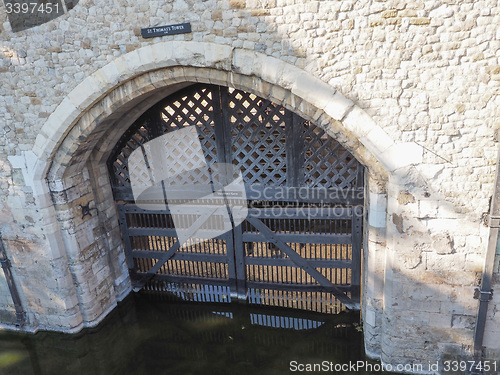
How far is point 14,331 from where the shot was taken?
16.5ft

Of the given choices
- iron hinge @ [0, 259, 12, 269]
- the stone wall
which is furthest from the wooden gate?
Result: iron hinge @ [0, 259, 12, 269]

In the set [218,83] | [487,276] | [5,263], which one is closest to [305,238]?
[487,276]

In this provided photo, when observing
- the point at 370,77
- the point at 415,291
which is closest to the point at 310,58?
the point at 370,77

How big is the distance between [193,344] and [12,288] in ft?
8.07

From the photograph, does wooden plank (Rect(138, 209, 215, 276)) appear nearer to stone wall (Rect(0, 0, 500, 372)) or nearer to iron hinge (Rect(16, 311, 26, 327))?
stone wall (Rect(0, 0, 500, 372))

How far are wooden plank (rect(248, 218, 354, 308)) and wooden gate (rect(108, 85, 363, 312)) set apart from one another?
13 millimetres

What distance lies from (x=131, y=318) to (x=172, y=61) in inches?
139

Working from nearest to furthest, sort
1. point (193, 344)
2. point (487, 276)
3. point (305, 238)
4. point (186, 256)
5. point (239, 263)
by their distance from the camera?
point (487, 276), point (193, 344), point (305, 238), point (239, 263), point (186, 256)

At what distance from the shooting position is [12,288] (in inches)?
191

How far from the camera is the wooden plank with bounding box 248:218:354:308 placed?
4906 mm

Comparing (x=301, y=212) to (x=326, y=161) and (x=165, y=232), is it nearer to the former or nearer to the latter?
(x=326, y=161)

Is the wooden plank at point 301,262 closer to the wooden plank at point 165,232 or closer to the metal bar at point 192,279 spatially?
the wooden plank at point 165,232

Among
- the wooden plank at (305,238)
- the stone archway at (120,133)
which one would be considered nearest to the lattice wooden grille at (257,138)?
the stone archway at (120,133)

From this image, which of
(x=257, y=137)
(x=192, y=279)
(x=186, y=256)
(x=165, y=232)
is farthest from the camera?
(x=192, y=279)
